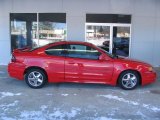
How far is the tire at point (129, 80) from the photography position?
9.06 metres

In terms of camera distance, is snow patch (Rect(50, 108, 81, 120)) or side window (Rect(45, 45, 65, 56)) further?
side window (Rect(45, 45, 65, 56))

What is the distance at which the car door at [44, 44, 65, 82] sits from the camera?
897 centimetres

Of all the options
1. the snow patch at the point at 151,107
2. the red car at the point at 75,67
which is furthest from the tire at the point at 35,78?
the snow patch at the point at 151,107

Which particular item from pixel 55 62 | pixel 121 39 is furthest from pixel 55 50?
pixel 121 39

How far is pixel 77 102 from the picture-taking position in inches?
300

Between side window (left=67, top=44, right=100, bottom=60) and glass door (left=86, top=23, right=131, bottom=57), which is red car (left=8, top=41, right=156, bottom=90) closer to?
side window (left=67, top=44, right=100, bottom=60)

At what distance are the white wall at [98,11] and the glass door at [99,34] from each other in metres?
0.38

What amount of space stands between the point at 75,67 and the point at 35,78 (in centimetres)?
132

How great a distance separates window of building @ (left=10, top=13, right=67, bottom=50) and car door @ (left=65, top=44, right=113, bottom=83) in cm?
552

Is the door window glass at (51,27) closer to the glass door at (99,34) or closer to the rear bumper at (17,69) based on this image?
the glass door at (99,34)

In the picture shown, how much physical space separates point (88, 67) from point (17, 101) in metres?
2.49

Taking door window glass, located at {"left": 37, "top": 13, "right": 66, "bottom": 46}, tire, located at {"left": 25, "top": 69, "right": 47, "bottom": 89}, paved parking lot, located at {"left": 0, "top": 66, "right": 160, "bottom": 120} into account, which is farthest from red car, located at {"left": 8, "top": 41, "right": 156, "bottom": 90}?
door window glass, located at {"left": 37, "top": 13, "right": 66, "bottom": 46}

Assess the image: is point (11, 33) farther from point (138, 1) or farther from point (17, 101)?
point (17, 101)

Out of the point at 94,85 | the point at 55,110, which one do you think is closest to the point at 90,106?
the point at 55,110
